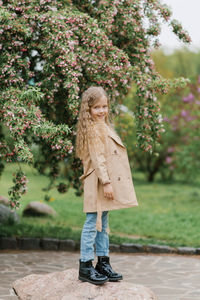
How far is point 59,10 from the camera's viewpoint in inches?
262

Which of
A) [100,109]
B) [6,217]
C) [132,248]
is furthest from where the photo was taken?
[6,217]

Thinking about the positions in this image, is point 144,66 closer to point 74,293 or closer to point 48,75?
point 48,75

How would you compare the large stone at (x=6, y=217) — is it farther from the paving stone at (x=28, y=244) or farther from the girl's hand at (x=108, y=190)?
the girl's hand at (x=108, y=190)

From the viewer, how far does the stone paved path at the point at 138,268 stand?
5930mm

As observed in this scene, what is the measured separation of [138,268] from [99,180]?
2.76 meters

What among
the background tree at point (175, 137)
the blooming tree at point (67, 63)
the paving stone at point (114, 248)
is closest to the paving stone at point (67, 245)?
the paving stone at point (114, 248)

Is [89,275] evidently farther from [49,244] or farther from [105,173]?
[49,244]

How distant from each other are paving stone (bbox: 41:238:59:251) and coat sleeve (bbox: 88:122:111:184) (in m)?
4.01

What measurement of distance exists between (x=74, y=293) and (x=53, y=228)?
17.0 ft

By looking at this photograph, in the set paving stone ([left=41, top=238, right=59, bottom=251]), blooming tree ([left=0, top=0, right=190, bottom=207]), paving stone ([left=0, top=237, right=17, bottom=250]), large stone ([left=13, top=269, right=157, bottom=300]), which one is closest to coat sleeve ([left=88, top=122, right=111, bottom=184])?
blooming tree ([left=0, top=0, right=190, bottom=207])

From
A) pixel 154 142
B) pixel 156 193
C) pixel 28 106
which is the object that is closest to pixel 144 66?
pixel 154 142

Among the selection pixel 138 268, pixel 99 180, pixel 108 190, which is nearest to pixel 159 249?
pixel 138 268

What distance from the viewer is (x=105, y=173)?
4.95 m

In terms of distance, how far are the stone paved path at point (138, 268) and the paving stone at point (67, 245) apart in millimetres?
167
